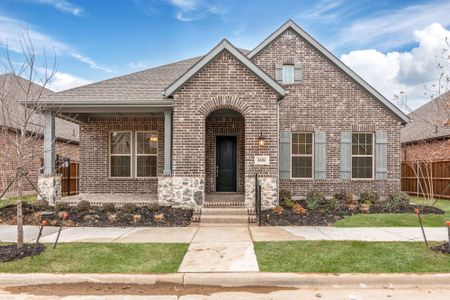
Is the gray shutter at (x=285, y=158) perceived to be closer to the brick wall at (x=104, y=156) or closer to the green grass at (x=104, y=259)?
the brick wall at (x=104, y=156)

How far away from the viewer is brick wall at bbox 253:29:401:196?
13.5 meters

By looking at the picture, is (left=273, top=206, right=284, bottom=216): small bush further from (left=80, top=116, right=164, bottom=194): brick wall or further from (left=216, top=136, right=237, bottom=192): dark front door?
(left=80, top=116, right=164, bottom=194): brick wall

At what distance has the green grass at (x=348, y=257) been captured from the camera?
5395 mm

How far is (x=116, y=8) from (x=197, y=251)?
467 inches

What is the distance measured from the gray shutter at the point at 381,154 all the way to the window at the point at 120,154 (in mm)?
9937

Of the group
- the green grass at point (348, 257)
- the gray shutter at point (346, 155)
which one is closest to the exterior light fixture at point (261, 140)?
the green grass at point (348, 257)

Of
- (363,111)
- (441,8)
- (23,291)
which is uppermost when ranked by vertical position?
(441,8)

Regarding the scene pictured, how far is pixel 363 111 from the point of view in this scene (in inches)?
534

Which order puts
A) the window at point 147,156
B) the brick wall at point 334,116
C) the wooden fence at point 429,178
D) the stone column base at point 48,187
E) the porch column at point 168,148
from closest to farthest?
the porch column at point 168,148 < the stone column base at point 48,187 < the brick wall at point 334,116 < the window at point 147,156 < the wooden fence at point 429,178

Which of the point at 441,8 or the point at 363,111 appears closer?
the point at 441,8

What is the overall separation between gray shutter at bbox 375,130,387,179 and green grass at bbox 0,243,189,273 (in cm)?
954

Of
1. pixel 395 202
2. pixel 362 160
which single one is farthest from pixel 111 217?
pixel 362 160

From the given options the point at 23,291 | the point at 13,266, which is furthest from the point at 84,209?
the point at 23,291

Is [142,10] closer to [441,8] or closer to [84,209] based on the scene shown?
[84,209]
